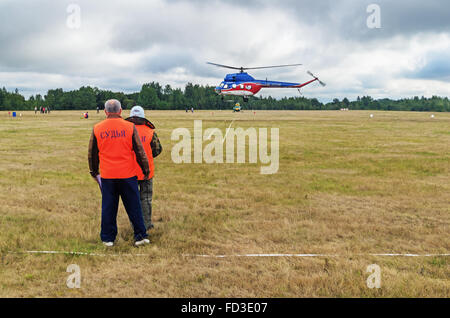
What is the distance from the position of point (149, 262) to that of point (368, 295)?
316 centimetres

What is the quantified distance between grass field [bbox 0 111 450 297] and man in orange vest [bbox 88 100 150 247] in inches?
21.0

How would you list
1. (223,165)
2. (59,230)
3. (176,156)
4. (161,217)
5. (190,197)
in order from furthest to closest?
(176,156)
(223,165)
(190,197)
(161,217)
(59,230)

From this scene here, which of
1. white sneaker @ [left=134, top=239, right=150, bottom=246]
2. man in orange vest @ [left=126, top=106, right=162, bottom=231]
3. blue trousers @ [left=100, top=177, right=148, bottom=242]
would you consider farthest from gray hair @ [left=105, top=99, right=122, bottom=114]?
white sneaker @ [left=134, top=239, right=150, bottom=246]

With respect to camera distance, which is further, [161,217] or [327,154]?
[327,154]

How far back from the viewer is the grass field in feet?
14.7

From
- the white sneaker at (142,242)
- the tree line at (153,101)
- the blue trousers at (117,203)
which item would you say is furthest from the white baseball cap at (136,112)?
the tree line at (153,101)

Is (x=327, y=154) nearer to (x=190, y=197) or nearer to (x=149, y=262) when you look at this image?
(x=190, y=197)

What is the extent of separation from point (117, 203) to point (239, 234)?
7.77 feet

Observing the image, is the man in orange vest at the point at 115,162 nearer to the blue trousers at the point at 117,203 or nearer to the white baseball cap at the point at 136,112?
the blue trousers at the point at 117,203

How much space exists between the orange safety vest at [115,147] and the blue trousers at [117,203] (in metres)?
0.14

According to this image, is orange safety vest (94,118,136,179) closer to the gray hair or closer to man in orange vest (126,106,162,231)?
the gray hair

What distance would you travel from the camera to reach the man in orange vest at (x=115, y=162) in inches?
208

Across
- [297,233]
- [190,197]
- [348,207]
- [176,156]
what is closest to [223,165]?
[176,156]

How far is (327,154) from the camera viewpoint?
17.7 metres
